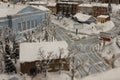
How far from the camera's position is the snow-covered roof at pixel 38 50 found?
27906 millimetres

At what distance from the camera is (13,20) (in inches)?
1608

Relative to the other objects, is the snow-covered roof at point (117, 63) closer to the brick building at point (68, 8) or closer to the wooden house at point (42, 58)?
the wooden house at point (42, 58)

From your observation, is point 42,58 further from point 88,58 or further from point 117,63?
point 117,63

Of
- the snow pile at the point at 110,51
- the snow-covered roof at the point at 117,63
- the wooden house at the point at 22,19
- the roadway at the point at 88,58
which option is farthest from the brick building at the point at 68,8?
the snow-covered roof at the point at 117,63

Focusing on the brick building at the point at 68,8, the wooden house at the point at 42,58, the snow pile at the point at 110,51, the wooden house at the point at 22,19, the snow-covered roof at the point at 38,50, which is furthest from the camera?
the brick building at the point at 68,8

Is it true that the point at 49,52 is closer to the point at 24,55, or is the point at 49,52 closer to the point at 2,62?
the point at 24,55

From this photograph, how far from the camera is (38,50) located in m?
29.2

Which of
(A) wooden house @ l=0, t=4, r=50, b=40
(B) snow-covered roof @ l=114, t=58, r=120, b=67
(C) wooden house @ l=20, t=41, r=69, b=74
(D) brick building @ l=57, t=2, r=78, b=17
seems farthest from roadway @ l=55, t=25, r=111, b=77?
(D) brick building @ l=57, t=2, r=78, b=17

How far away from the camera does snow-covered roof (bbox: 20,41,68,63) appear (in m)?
27.9

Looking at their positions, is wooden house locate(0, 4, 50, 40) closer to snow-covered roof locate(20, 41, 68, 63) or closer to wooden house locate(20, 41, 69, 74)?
snow-covered roof locate(20, 41, 68, 63)

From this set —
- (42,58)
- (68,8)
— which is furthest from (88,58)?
(68,8)

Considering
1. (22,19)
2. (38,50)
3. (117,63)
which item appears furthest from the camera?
(22,19)

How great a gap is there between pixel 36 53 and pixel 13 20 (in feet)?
47.2

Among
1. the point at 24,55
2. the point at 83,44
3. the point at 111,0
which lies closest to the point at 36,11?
the point at 83,44
